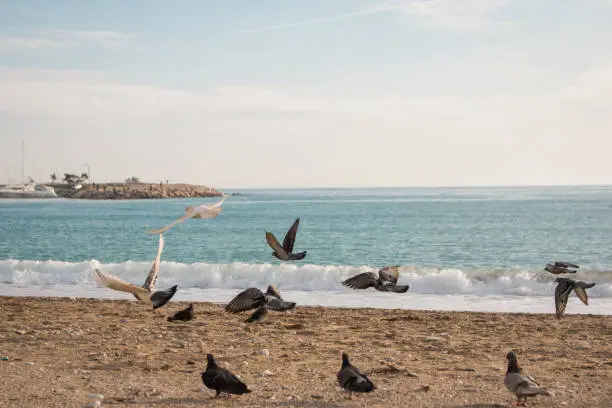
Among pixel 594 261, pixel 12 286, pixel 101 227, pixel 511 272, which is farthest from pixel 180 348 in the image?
pixel 101 227

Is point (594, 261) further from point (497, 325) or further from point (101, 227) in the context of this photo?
point (101, 227)

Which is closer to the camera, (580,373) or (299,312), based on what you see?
(580,373)

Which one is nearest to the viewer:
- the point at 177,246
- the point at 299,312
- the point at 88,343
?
the point at 88,343

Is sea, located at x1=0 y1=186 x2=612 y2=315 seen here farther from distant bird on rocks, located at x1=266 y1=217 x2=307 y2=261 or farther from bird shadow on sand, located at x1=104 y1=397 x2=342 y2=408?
bird shadow on sand, located at x1=104 y1=397 x2=342 y2=408

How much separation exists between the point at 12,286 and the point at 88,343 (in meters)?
11.7

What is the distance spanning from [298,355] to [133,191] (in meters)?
149

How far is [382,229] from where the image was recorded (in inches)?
2283

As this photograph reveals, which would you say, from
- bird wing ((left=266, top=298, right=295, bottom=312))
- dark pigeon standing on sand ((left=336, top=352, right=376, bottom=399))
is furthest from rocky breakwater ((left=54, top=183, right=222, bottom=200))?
dark pigeon standing on sand ((left=336, top=352, right=376, bottom=399))

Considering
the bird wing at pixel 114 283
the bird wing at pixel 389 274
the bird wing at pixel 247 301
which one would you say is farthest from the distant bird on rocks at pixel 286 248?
the bird wing at pixel 114 283

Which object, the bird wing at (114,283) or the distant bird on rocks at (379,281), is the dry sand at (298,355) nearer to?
the distant bird on rocks at (379,281)

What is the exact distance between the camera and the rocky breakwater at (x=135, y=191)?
5851 inches

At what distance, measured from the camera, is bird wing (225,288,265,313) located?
8.66 m

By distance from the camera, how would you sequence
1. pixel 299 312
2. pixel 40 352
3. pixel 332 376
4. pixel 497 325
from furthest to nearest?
1. pixel 299 312
2. pixel 497 325
3. pixel 40 352
4. pixel 332 376

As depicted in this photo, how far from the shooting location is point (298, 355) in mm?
9367
